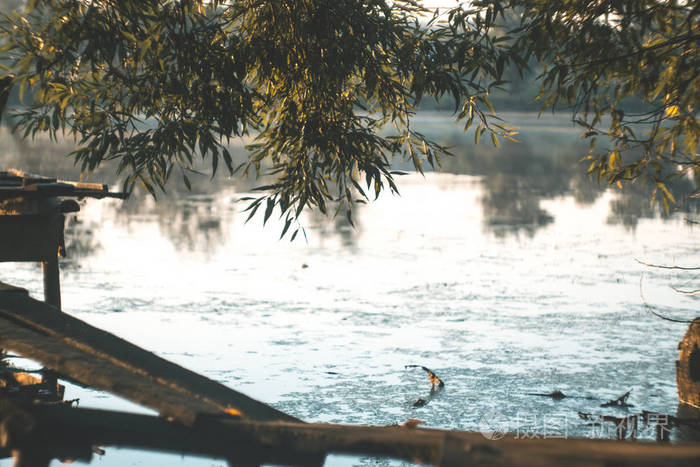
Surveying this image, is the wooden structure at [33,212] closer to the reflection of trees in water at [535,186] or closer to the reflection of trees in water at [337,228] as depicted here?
the reflection of trees in water at [535,186]

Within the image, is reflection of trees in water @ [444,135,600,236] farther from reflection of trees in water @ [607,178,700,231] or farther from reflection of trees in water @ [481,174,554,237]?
reflection of trees in water @ [607,178,700,231]

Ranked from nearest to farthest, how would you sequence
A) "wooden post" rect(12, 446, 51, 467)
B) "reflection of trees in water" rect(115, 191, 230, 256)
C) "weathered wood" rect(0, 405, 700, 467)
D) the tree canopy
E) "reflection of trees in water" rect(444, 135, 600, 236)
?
1. "weathered wood" rect(0, 405, 700, 467)
2. "wooden post" rect(12, 446, 51, 467)
3. the tree canopy
4. "reflection of trees in water" rect(115, 191, 230, 256)
5. "reflection of trees in water" rect(444, 135, 600, 236)

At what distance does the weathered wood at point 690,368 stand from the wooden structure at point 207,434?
17.3 ft

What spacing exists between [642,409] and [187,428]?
5.95m

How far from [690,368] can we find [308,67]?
449 centimetres

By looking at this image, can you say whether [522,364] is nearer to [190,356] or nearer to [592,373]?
[592,373]

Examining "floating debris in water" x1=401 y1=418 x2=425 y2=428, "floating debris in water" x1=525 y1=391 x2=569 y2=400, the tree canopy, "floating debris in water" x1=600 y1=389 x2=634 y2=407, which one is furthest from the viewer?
"floating debris in water" x1=525 y1=391 x2=569 y2=400

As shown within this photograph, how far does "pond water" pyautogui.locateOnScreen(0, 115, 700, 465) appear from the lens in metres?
8.45

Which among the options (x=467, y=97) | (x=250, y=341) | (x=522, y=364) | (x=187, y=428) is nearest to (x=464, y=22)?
(x=467, y=97)

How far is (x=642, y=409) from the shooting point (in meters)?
8.16

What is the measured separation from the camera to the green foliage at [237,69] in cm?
804

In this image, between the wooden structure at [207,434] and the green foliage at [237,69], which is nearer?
the wooden structure at [207,434]

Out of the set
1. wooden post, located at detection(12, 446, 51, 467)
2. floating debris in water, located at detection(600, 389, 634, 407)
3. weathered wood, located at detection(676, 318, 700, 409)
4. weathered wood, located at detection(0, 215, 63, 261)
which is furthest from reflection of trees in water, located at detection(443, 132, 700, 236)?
wooden post, located at detection(12, 446, 51, 467)

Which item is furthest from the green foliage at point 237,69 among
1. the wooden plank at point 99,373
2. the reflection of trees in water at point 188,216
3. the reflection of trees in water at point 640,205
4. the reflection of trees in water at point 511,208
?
the reflection of trees in water at point 640,205
